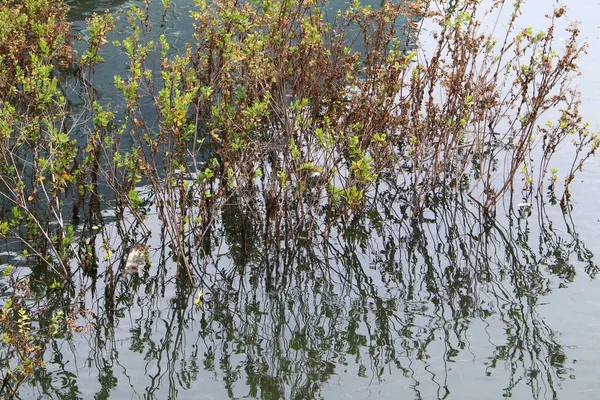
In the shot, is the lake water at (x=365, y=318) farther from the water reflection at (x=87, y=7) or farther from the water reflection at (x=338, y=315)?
the water reflection at (x=87, y=7)

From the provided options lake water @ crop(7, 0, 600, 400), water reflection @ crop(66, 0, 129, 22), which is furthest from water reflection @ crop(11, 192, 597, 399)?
water reflection @ crop(66, 0, 129, 22)

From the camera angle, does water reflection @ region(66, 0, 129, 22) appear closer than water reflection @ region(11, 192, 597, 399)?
No

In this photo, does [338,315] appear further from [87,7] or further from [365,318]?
[87,7]

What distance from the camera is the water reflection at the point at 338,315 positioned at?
5871mm

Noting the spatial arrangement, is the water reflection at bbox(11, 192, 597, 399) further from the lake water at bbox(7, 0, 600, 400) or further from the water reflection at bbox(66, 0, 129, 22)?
the water reflection at bbox(66, 0, 129, 22)

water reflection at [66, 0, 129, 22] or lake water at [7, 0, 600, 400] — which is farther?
water reflection at [66, 0, 129, 22]

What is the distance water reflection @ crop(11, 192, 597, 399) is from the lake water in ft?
0.05

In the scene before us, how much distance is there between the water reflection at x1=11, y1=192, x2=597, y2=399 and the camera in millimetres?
5871

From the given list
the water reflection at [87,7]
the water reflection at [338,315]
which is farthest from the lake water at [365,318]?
the water reflection at [87,7]

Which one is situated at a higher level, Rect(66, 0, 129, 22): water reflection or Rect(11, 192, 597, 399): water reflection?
Rect(66, 0, 129, 22): water reflection

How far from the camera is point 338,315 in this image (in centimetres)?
680

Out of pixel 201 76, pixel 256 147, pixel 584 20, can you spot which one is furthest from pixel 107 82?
pixel 584 20

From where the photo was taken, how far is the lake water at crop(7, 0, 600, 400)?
5.85 meters

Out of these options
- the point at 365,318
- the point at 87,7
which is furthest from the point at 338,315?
the point at 87,7
